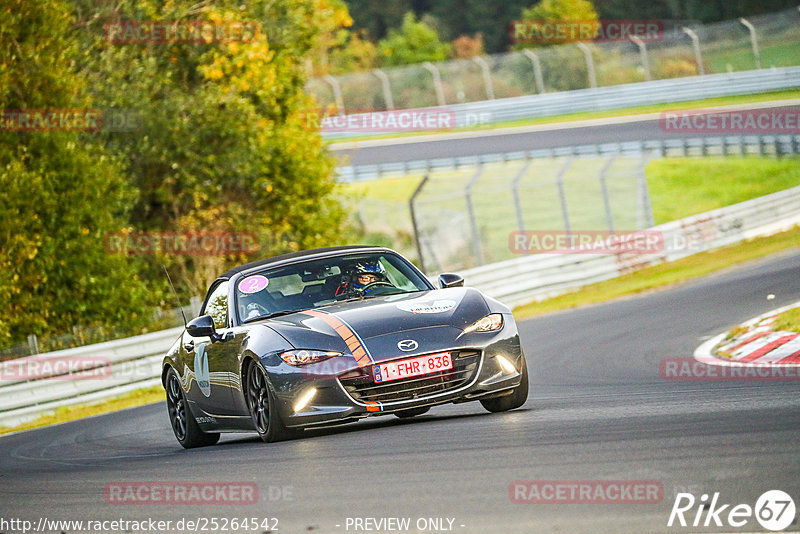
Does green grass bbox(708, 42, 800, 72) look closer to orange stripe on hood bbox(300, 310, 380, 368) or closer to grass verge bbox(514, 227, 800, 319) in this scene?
grass verge bbox(514, 227, 800, 319)

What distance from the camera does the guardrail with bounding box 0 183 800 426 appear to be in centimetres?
1697

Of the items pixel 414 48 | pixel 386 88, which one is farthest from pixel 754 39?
pixel 414 48

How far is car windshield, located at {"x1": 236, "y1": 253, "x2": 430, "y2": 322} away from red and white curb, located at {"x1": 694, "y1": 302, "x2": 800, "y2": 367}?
3317 mm

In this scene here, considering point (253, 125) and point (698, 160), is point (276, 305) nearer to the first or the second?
point (253, 125)

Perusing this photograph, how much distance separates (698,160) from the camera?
34.1 m

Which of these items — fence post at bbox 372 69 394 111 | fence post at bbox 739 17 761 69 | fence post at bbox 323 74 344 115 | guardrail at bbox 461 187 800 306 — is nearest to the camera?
guardrail at bbox 461 187 800 306

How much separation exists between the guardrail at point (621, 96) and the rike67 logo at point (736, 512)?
118 feet

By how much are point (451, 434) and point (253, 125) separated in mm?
19276

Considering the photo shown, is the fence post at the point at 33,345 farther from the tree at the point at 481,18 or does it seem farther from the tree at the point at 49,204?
the tree at the point at 481,18

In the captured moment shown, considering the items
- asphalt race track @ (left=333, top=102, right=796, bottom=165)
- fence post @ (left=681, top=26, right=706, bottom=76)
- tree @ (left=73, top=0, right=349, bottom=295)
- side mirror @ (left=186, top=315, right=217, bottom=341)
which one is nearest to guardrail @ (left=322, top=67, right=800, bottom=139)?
fence post @ (left=681, top=26, right=706, bottom=76)

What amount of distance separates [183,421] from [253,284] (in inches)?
67.0

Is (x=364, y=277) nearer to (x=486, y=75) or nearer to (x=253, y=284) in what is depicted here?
(x=253, y=284)

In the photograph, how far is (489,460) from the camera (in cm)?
627

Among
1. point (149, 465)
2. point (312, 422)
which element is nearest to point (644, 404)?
point (312, 422)
